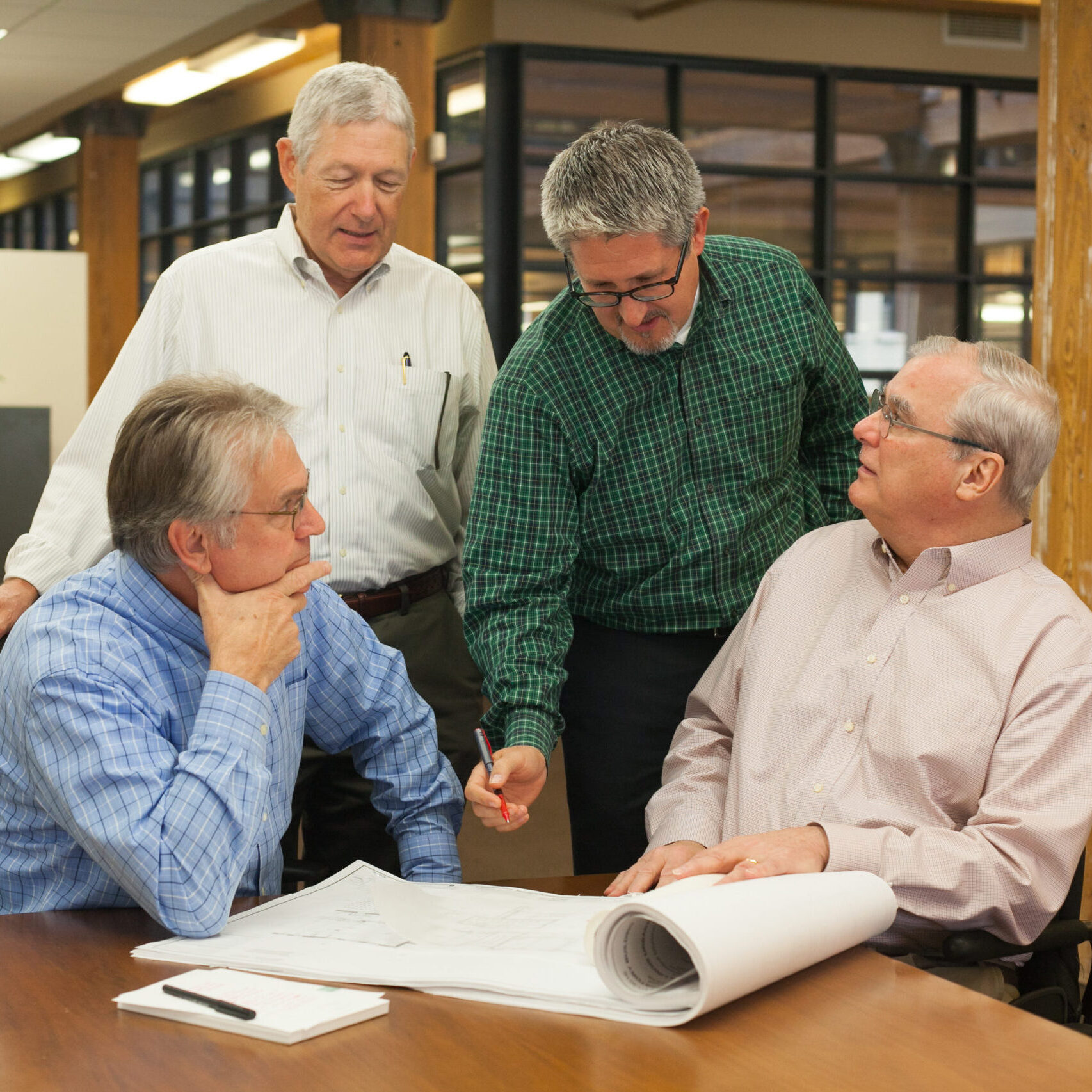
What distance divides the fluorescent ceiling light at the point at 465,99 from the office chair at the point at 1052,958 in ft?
24.3

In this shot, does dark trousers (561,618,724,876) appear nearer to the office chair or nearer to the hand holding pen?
the hand holding pen

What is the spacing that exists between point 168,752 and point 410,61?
236 inches

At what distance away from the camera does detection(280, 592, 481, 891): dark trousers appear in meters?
→ 2.46

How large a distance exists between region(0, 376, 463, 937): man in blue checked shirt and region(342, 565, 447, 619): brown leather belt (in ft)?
1.73

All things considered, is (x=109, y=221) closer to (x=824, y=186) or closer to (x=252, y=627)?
(x=824, y=186)

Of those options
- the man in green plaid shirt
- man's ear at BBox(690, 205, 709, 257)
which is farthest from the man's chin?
man's ear at BBox(690, 205, 709, 257)

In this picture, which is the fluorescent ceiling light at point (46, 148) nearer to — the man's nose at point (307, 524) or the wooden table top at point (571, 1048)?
the man's nose at point (307, 524)

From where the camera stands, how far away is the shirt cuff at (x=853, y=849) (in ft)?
5.62

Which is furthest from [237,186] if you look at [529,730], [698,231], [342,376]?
[529,730]

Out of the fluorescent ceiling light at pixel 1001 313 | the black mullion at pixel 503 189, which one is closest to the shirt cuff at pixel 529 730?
the black mullion at pixel 503 189

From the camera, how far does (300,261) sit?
2580 millimetres

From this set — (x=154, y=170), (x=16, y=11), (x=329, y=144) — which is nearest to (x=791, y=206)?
(x=16, y=11)

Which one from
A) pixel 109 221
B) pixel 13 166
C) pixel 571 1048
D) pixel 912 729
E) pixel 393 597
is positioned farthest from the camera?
pixel 13 166

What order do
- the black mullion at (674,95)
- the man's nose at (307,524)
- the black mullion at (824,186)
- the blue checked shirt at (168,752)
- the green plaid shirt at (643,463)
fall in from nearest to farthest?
the blue checked shirt at (168,752), the man's nose at (307,524), the green plaid shirt at (643,463), the black mullion at (674,95), the black mullion at (824,186)
